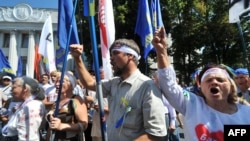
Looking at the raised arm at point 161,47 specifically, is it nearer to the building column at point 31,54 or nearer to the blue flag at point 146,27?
the blue flag at point 146,27

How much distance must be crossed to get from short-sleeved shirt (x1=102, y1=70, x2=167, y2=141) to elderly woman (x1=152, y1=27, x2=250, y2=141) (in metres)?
0.15

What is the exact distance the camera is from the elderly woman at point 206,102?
2.62 meters

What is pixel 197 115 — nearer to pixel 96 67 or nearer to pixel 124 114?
pixel 124 114

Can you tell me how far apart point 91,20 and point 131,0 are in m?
24.1

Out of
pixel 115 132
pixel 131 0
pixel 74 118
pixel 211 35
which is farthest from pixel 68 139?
pixel 211 35

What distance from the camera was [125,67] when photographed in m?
3.20

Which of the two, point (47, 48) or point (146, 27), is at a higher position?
point (146, 27)

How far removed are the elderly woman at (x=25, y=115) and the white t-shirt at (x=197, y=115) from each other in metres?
1.67

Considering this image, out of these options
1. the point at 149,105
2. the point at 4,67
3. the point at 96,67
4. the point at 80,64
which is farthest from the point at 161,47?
the point at 4,67

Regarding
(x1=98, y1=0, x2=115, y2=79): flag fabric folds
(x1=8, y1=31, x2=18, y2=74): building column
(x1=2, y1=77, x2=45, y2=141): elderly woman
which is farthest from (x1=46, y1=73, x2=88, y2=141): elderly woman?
(x1=8, y1=31, x2=18, y2=74): building column

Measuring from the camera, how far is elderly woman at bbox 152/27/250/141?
8.58 ft

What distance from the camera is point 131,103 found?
118 inches

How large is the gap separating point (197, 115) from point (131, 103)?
1.84 ft

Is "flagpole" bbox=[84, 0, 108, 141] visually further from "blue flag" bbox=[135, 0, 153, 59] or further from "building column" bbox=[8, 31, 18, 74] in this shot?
"building column" bbox=[8, 31, 18, 74]
